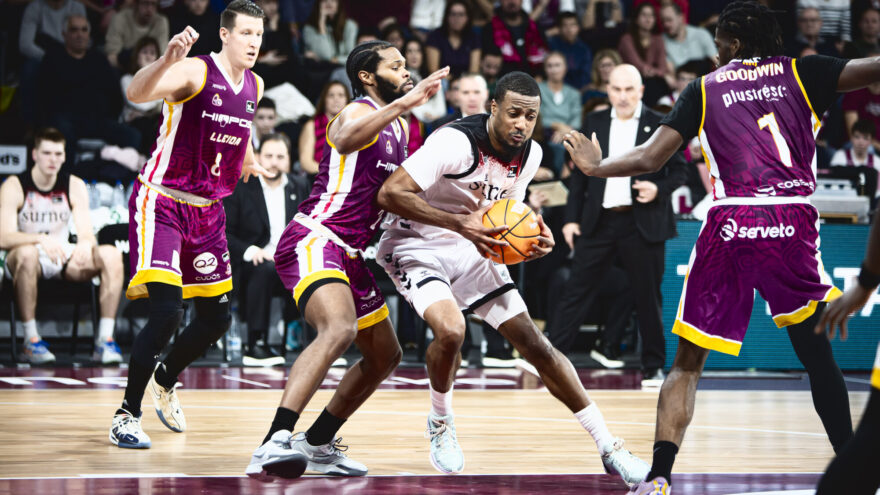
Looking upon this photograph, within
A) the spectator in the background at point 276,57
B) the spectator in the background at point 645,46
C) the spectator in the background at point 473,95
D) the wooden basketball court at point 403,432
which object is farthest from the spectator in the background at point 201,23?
the spectator in the background at point 645,46

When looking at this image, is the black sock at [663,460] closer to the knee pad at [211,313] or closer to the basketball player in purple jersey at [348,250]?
the basketball player in purple jersey at [348,250]

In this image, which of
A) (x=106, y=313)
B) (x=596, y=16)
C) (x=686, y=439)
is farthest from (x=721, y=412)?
(x=596, y=16)

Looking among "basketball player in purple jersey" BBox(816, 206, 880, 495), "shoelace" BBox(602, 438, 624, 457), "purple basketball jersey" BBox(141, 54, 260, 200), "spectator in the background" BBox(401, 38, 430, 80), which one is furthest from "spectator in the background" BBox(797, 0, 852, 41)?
"basketball player in purple jersey" BBox(816, 206, 880, 495)

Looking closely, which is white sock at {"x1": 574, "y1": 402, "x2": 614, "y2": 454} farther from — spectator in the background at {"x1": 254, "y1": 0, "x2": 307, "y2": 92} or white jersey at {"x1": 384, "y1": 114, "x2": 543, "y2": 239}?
spectator in the background at {"x1": 254, "y1": 0, "x2": 307, "y2": 92}

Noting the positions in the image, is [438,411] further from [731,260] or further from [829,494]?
[829,494]

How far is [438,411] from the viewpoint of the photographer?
4633 millimetres

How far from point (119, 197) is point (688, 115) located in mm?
6594

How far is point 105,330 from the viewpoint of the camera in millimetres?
8711

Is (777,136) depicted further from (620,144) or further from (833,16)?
(833,16)

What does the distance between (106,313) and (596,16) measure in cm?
751

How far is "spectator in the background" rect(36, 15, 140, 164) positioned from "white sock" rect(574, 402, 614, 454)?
6770 mm

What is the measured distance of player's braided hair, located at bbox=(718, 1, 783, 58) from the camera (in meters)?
4.11

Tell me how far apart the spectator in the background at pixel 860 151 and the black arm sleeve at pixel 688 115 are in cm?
745

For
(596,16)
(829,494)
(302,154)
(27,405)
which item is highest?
(596,16)
